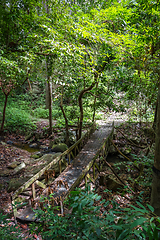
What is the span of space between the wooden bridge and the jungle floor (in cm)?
36

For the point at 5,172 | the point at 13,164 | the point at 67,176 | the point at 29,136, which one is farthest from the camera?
the point at 29,136

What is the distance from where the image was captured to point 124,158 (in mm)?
8711

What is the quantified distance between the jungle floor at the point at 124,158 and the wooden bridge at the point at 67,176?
36 centimetres

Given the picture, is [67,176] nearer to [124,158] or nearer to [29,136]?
[124,158]

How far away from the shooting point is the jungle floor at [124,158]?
4.24 m

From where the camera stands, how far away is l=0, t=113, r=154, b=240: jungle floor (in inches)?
167

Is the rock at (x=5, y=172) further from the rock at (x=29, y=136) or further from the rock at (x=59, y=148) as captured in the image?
the rock at (x=29, y=136)

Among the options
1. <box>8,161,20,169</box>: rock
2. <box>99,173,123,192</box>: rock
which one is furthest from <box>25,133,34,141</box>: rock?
<box>99,173,123,192</box>: rock

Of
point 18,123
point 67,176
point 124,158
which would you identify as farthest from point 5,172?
point 124,158

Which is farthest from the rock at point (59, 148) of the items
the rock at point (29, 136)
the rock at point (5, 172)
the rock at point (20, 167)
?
the rock at point (5, 172)

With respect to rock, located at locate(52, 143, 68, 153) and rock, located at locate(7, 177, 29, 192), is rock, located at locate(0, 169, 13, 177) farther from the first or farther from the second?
rock, located at locate(52, 143, 68, 153)

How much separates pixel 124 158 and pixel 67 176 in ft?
14.9

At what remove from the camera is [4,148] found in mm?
8859

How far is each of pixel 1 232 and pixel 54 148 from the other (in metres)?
7.68
